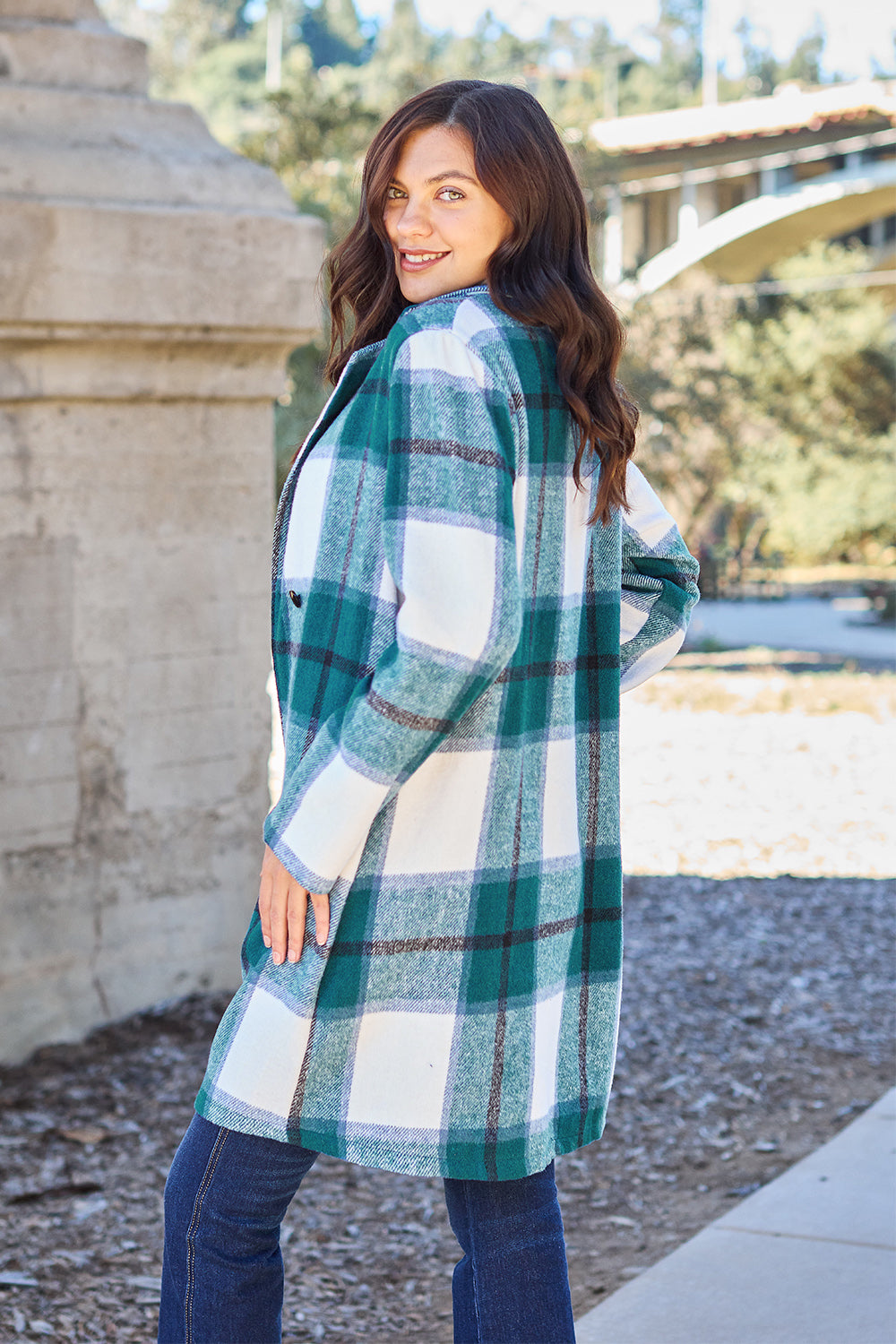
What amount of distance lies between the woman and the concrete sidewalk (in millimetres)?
967

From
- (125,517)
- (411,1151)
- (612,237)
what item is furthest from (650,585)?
(612,237)

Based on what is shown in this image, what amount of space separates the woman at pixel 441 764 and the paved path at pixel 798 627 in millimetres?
12088

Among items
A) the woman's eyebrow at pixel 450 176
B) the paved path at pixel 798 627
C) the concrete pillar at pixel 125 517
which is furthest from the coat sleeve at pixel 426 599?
the paved path at pixel 798 627

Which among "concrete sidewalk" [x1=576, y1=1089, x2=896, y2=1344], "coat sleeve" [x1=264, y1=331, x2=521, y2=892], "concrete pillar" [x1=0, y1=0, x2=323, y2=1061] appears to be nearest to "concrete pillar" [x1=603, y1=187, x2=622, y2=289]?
"concrete pillar" [x1=0, y1=0, x2=323, y2=1061]

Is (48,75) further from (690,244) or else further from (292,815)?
(690,244)

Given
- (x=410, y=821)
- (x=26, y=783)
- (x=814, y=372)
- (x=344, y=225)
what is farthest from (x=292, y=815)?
(x=814, y=372)

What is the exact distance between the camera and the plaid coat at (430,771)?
1684 millimetres

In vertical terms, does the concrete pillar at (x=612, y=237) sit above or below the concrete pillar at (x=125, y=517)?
above

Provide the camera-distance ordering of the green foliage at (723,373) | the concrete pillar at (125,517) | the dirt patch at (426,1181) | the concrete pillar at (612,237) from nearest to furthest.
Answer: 1. the dirt patch at (426,1181)
2. the concrete pillar at (125,517)
3. the green foliage at (723,373)
4. the concrete pillar at (612,237)

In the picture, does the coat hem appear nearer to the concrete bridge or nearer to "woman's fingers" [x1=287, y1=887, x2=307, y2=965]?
"woman's fingers" [x1=287, y1=887, x2=307, y2=965]

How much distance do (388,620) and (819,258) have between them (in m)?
30.9

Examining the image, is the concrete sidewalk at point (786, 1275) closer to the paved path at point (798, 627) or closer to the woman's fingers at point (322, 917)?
the woman's fingers at point (322, 917)

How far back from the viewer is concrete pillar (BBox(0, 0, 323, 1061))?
12.3 ft

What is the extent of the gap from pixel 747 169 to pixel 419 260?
32155 millimetres
